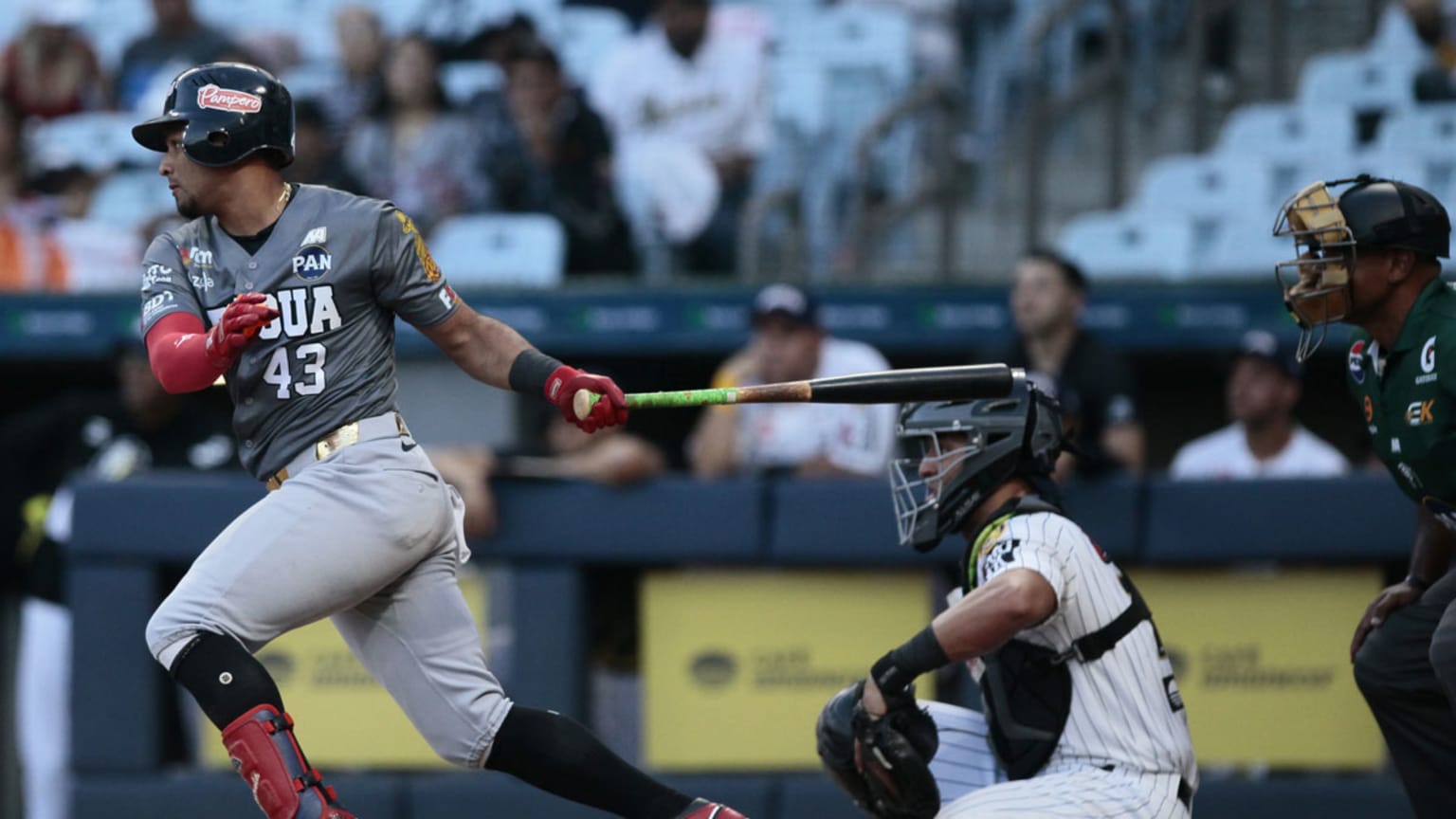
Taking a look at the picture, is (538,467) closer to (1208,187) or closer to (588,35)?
(588,35)

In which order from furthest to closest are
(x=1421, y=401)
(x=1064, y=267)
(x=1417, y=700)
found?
(x=1064, y=267) → (x=1417, y=700) → (x=1421, y=401)

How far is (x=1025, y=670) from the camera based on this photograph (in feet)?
12.1

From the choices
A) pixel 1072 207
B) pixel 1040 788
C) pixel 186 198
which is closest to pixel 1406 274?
pixel 1040 788

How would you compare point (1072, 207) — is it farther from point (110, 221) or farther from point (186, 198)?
point (186, 198)

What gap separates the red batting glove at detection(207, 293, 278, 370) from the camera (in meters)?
3.25

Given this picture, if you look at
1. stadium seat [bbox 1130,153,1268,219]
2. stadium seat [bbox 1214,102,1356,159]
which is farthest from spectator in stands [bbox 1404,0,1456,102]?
stadium seat [bbox 1130,153,1268,219]

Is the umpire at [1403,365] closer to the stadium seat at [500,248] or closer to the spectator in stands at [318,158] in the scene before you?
the stadium seat at [500,248]

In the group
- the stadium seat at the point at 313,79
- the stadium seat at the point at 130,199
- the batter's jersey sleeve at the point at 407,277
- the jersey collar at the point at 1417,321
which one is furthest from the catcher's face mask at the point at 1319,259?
the stadium seat at the point at 130,199

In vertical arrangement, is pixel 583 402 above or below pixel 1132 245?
below

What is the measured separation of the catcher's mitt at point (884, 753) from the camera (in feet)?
11.8

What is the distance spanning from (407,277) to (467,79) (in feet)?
15.6

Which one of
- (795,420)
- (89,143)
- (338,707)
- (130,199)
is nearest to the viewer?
(338,707)

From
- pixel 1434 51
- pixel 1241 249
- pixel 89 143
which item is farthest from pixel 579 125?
pixel 1434 51

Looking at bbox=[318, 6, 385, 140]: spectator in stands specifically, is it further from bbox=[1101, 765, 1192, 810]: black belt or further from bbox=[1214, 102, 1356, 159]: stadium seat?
bbox=[1101, 765, 1192, 810]: black belt
